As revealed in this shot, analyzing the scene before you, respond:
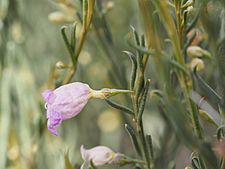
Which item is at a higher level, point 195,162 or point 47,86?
point 47,86

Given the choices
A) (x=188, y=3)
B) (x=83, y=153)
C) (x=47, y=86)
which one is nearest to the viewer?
(x=188, y=3)

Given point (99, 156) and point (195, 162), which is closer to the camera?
point (195, 162)

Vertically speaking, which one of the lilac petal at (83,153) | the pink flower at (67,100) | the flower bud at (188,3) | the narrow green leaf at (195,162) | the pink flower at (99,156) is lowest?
the narrow green leaf at (195,162)

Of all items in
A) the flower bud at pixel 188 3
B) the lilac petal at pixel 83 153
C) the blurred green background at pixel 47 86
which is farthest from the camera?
the blurred green background at pixel 47 86

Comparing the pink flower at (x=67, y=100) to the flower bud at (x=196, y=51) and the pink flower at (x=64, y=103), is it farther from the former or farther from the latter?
the flower bud at (x=196, y=51)

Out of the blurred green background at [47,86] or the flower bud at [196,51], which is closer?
the flower bud at [196,51]

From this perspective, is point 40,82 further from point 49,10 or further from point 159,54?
point 159,54

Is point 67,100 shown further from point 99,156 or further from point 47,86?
point 47,86

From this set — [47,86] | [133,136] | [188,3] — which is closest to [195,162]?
[133,136]

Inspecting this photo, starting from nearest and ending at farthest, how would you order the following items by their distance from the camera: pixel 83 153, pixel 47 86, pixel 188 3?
1. pixel 188 3
2. pixel 83 153
3. pixel 47 86

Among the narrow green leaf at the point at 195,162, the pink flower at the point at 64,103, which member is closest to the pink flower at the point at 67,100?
the pink flower at the point at 64,103
